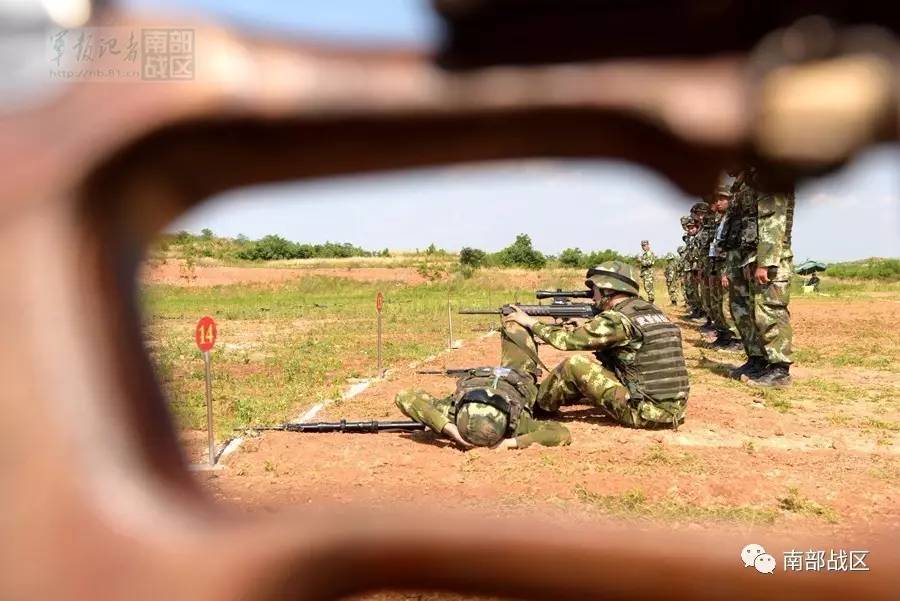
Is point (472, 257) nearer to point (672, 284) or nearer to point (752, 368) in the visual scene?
point (672, 284)

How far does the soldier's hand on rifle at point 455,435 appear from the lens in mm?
4109

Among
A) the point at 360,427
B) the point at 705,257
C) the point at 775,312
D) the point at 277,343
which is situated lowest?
the point at 277,343

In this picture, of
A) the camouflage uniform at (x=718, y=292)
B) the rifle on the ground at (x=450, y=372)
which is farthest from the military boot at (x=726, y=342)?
the rifle on the ground at (x=450, y=372)

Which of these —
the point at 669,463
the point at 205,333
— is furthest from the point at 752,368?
the point at 205,333

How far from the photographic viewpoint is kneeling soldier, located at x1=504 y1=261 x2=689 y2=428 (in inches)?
181

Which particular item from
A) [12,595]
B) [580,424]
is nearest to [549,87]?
[12,595]

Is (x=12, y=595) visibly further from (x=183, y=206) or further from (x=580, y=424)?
(x=580, y=424)

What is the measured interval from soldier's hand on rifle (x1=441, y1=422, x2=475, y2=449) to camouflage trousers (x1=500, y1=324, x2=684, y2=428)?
3.51 ft

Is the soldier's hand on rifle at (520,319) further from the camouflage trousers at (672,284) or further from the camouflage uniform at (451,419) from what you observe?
the camouflage trousers at (672,284)

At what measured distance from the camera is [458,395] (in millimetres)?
4285

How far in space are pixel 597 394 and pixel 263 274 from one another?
86.4ft

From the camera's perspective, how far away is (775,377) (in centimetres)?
655

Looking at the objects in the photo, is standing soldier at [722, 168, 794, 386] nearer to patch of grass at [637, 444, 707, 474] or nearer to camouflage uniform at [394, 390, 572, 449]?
patch of grass at [637, 444, 707, 474]

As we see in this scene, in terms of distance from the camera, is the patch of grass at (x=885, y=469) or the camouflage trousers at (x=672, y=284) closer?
the patch of grass at (x=885, y=469)
